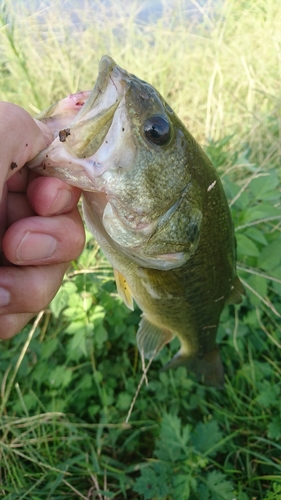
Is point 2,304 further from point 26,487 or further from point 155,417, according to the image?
point 155,417

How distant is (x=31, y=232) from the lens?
4.08 feet

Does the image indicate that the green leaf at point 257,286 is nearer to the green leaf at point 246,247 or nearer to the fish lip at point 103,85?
the green leaf at point 246,247

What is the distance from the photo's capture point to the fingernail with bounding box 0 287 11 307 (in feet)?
4.09

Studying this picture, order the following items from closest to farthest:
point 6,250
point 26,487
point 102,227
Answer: point 6,250 < point 102,227 < point 26,487

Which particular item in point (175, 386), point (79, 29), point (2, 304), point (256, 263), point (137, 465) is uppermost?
point (79, 29)

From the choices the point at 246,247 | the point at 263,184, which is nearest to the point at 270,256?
the point at 246,247

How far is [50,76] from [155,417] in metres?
3.76

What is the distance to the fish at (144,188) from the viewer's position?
108cm

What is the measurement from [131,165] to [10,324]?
2.45ft

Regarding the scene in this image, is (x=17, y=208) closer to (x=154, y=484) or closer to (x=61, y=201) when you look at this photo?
(x=61, y=201)

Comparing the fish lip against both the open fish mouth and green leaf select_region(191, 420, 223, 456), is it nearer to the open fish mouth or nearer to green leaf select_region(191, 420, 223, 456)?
the open fish mouth

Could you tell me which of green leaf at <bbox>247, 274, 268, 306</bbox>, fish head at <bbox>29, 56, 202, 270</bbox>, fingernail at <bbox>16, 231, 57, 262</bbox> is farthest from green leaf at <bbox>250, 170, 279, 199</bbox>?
fingernail at <bbox>16, 231, 57, 262</bbox>

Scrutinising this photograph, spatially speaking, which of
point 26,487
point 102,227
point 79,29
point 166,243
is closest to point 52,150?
point 102,227

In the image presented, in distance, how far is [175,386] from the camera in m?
2.21
